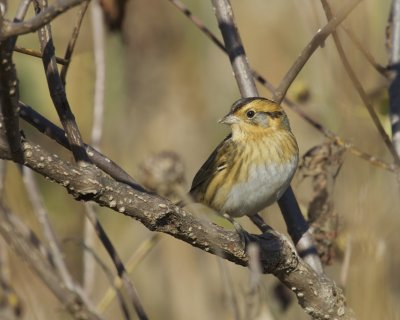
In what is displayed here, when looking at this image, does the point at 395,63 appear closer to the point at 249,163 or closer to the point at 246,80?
the point at 246,80

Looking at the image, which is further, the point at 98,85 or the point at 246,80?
the point at 98,85

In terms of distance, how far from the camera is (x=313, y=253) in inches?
133

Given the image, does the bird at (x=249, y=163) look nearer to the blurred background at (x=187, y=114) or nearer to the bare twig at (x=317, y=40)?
the blurred background at (x=187, y=114)

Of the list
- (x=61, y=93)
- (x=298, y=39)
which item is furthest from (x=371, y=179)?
(x=298, y=39)

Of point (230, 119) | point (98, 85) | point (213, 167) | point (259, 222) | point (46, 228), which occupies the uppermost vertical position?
point (230, 119)

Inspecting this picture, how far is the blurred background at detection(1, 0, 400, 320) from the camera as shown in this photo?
2992 millimetres

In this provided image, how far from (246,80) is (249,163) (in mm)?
674

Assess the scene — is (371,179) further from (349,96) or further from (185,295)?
(185,295)

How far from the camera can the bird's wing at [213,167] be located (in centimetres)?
406

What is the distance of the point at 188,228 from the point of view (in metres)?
2.38

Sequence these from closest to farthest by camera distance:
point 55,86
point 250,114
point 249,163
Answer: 1. point 55,86
2. point 249,163
3. point 250,114

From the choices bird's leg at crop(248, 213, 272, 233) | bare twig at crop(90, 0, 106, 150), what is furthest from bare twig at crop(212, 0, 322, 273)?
bare twig at crop(90, 0, 106, 150)

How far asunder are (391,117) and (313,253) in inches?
24.9

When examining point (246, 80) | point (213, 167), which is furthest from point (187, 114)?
point (246, 80)
